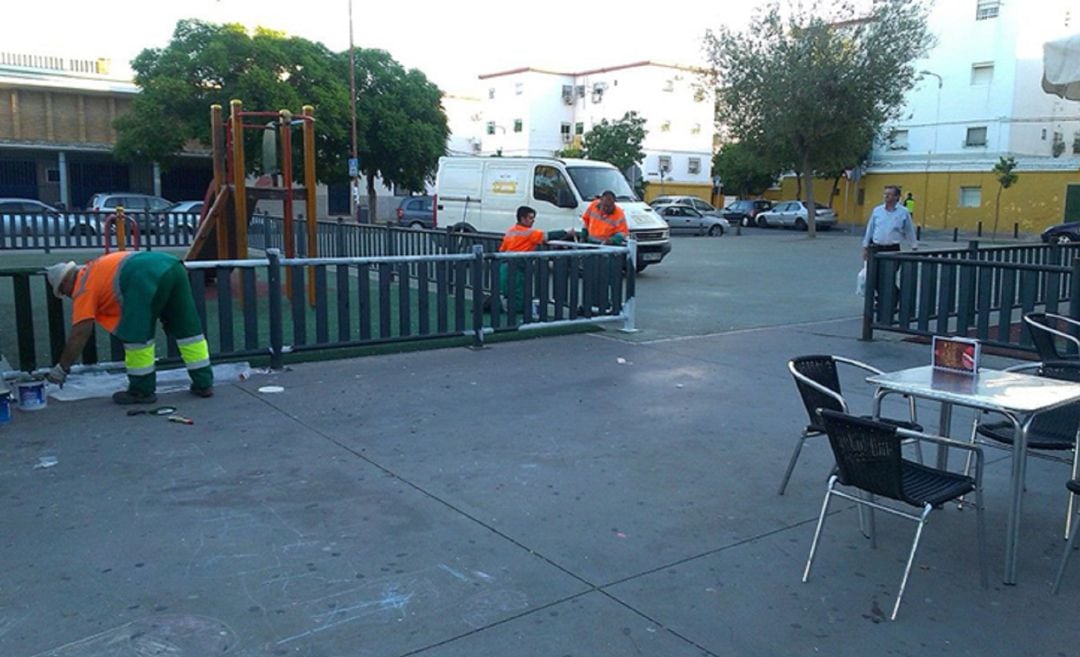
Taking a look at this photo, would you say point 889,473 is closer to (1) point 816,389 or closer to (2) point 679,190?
(1) point 816,389

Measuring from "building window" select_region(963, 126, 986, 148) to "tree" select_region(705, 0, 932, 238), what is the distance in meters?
11.5

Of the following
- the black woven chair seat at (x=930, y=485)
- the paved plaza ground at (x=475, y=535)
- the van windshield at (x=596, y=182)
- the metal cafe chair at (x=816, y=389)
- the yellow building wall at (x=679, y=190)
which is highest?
the yellow building wall at (x=679, y=190)

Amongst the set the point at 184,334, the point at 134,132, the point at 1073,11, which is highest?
the point at 1073,11

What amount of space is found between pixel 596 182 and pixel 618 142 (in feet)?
123

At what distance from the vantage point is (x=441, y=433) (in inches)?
258

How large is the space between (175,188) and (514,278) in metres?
38.6

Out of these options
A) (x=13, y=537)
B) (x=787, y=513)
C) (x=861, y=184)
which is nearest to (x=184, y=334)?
(x=13, y=537)

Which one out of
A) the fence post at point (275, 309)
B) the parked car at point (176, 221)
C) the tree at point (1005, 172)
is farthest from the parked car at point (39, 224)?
the tree at point (1005, 172)

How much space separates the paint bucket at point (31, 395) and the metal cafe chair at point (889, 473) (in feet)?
18.7

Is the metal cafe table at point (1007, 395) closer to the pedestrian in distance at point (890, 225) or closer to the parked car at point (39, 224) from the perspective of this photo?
the pedestrian in distance at point (890, 225)

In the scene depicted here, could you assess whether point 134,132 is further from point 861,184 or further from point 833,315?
point 861,184

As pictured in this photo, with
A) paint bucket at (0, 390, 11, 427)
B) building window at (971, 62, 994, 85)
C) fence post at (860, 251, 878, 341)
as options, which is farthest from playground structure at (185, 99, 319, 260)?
building window at (971, 62, 994, 85)

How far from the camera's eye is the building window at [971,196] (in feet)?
148

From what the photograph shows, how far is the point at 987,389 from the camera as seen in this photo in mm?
4473
